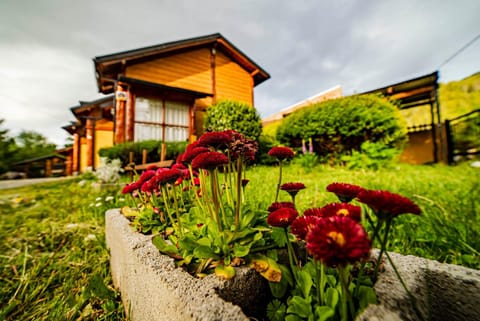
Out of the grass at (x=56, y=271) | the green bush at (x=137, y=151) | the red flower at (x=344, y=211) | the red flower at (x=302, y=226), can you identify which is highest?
the green bush at (x=137, y=151)

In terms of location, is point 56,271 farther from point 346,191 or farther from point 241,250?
point 346,191

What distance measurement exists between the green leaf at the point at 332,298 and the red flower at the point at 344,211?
0.63 feet

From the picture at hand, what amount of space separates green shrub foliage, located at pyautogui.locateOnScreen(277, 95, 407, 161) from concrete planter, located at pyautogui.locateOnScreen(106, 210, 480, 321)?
223 inches

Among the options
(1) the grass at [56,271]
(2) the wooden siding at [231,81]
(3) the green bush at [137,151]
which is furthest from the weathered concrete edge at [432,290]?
(2) the wooden siding at [231,81]

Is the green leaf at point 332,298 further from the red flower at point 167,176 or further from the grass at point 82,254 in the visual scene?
the grass at point 82,254

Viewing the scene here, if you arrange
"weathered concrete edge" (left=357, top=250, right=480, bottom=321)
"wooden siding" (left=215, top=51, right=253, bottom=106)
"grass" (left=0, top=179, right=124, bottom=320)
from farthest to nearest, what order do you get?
"wooden siding" (left=215, top=51, right=253, bottom=106) < "grass" (left=0, top=179, right=124, bottom=320) < "weathered concrete edge" (left=357, top=250, right=480, bottom=321)

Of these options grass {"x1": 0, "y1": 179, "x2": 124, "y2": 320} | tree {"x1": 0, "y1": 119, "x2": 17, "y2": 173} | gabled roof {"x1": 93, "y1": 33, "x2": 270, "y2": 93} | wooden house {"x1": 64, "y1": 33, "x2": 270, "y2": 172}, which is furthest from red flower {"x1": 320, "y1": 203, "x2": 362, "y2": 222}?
tree {"x1": 0, "y1": 119, "x2": 17, "y2": 173}

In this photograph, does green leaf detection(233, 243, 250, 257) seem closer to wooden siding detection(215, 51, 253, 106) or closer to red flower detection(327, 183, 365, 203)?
red flower detection(327, 183, 365, 203)

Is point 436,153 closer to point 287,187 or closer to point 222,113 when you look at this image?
point 222,113

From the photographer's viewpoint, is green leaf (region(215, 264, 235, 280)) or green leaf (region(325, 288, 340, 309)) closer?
green leaf (region(325, 288, 340, 309))

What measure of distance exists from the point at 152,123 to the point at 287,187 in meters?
7.89

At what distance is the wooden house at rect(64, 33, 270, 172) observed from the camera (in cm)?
719

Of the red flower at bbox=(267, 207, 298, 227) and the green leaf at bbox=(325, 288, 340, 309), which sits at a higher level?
the red flower at bbox=(267, 207, 298, 227)

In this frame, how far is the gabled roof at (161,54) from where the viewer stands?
720 centimetres
